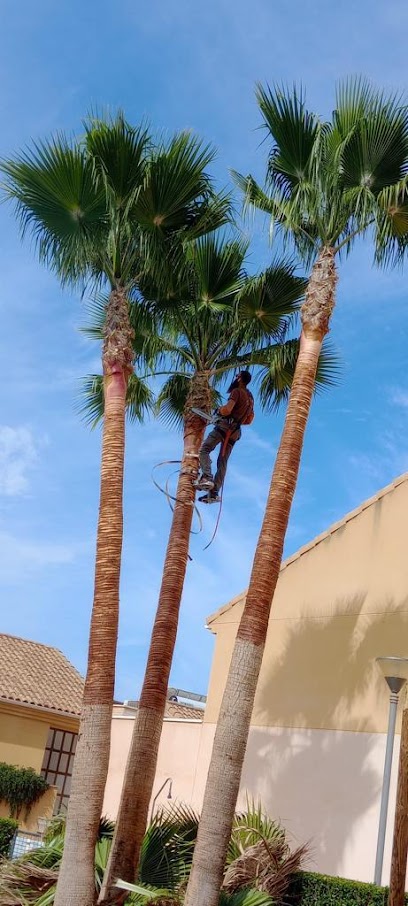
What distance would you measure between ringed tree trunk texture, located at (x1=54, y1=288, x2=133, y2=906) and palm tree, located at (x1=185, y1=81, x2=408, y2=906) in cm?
122

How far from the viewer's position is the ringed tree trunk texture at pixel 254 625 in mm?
9750

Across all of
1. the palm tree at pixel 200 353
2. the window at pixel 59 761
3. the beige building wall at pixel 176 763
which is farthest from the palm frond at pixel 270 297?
the window at pixel 59 761

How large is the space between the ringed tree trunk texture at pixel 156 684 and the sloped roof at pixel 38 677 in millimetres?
16214

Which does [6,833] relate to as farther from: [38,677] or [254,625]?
[38,677]

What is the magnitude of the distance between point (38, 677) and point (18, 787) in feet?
14.3

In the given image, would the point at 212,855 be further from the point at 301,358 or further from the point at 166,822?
the point at 301,358

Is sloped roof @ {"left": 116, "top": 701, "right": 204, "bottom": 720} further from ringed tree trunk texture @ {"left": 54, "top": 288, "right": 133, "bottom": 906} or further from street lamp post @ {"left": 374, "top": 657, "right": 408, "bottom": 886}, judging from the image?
ringed tree trunk texture @ {"left": 54, "top": 288, "right": 133, "bottom": 906}

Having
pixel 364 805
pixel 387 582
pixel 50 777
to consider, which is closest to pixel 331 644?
pixel 387 582

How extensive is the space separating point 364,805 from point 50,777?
16.6 metres

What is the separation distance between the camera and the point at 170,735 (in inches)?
762

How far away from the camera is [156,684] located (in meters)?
12.0

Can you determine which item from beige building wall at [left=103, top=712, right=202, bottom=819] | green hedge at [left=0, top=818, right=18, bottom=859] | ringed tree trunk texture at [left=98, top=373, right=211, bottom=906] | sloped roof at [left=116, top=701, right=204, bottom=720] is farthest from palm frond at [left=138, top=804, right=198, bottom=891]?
sloped roof at [left=116, top=701, right=204, bottom=720]

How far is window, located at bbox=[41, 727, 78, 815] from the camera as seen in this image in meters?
29.3

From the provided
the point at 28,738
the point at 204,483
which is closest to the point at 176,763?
the point at 204,483
